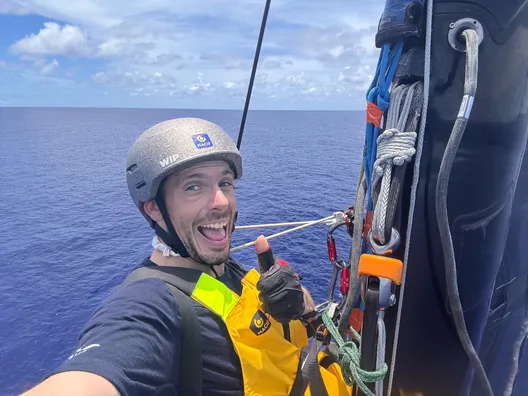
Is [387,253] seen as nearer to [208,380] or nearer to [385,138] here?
[385,138]

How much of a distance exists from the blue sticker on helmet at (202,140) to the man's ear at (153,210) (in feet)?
1.87

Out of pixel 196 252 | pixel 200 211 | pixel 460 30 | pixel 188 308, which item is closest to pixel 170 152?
pixel 200 211

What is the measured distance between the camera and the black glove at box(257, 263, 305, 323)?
2.81 meters

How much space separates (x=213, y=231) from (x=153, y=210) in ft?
1.71

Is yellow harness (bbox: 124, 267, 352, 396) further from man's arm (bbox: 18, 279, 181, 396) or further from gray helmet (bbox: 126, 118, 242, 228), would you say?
gray helmet (bbox: 126, 118, 242, 228)

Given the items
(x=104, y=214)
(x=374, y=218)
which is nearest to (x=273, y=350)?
(x=374, y=218)

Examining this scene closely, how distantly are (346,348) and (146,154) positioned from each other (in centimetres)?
195

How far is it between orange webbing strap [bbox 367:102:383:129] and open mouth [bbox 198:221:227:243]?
4.12 ft

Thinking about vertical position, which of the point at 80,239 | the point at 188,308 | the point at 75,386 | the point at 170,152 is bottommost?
the point at 80,239

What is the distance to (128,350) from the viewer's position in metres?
2.02

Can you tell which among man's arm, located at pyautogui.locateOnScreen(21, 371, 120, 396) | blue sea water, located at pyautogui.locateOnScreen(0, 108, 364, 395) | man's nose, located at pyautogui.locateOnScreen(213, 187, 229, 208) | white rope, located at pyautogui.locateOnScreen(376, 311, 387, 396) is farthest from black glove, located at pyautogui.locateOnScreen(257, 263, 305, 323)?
blue sea water, located at pyautogui.locateOnScreen(0, 108, 364, 395)

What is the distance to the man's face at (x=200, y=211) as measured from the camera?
2.94 meters

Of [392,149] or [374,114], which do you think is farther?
[374,114]

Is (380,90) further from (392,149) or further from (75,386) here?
(75,386)
